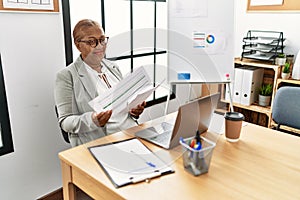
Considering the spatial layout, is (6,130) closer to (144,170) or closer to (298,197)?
A: (144,170)

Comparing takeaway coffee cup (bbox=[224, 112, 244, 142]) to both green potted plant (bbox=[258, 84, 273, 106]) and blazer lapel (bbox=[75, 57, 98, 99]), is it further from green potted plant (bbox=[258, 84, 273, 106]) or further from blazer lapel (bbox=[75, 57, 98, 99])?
green potted plant (bbox=[258, 84, 273, 106])

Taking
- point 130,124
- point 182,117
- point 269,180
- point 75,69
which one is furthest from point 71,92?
point 269,180

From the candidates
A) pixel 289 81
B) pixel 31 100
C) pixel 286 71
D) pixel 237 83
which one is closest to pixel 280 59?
pixel 286 71

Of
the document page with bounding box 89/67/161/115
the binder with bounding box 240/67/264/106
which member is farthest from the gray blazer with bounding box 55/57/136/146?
the binder with bounding box 240/67/264/106

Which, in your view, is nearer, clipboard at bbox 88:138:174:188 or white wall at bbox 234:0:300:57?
clipboard at bbox 88:138:174:188

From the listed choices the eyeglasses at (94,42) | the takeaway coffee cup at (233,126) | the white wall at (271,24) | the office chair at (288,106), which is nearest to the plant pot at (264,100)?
the white wall at (271,24)

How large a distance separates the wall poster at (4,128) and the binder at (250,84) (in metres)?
2.06

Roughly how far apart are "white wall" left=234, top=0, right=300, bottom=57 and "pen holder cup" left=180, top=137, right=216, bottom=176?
82.0 inches

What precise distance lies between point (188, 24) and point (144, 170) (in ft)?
4.41

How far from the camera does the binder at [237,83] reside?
2.72 m

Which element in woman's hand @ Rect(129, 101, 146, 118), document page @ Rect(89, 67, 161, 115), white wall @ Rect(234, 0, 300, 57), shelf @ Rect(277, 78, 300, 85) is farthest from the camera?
white wall @ Rect(234, 0, 300, 57)

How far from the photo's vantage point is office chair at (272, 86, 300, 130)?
1903mm

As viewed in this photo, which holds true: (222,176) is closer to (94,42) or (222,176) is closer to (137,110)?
(137,110)

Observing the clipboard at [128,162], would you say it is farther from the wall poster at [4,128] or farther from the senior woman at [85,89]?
the wall poster at [4,128]
